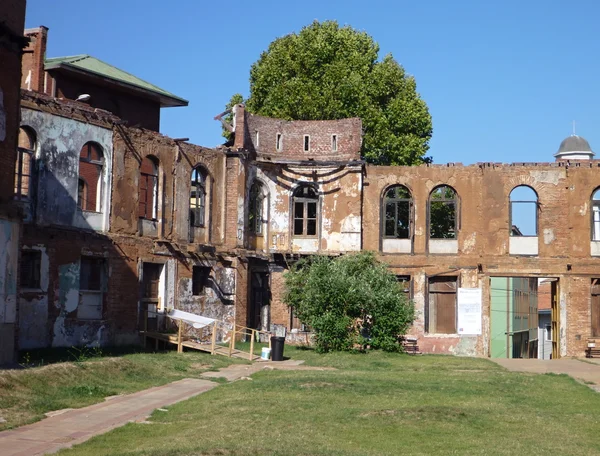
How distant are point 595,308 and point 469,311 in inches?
199

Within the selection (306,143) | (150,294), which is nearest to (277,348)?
(150,294)

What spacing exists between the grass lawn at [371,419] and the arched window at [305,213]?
1505 centimetres

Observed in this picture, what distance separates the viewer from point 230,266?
1442 inches

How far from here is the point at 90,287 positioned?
1201 inches

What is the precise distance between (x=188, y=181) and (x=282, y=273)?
6103 millimetres

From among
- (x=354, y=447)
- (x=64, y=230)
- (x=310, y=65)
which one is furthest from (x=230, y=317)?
(x=354, y=447)

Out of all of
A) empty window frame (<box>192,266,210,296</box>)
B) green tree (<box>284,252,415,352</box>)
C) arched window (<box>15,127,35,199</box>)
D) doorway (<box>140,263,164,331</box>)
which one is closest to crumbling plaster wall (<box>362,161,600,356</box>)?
green tree (<box>284,252,415,352</box>)

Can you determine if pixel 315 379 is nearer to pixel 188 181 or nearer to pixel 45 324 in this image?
pixel 45 324

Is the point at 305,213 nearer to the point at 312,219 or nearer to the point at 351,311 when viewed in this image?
the point at 312,219

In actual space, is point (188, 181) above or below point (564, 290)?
above

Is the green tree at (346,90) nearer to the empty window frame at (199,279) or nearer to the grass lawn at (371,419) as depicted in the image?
the empty window frame at (199,279)

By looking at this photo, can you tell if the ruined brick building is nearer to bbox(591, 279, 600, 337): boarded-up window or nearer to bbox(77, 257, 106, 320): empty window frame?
bbox(591, 279, 600, 337): boarded-up window

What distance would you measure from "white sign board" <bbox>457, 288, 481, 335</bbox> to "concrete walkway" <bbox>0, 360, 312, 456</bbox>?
55.5ft

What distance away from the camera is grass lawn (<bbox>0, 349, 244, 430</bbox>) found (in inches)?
670
